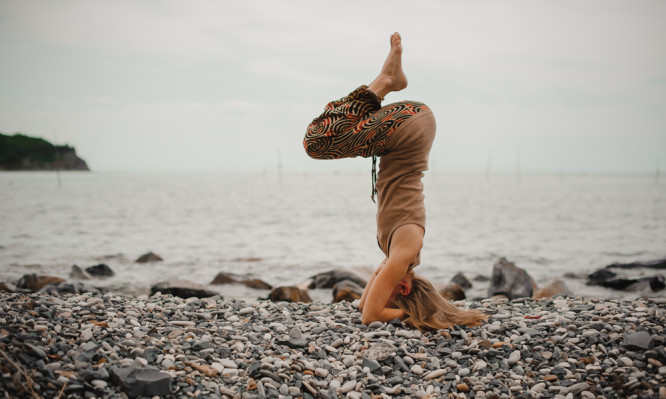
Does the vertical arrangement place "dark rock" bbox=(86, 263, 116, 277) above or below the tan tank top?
below

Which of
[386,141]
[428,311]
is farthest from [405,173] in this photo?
[428,311]

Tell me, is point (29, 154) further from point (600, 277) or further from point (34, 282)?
point (600, 277)

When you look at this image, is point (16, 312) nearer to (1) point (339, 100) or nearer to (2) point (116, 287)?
(1) point (339, 100)

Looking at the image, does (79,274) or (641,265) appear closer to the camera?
(79,274)

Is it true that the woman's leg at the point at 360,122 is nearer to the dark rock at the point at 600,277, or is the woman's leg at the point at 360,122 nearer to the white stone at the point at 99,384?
the white stone at the point at 99,384

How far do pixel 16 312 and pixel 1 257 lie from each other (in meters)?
11.8

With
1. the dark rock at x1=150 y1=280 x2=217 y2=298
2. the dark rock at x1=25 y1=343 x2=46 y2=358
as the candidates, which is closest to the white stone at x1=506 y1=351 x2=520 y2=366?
the dark rock at x1=25 y1=343 x2=46 y2=358

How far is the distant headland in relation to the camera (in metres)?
63.4

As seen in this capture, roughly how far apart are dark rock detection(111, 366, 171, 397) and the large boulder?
7230mm

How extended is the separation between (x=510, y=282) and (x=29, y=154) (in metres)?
84.7

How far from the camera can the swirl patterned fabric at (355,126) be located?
468cm

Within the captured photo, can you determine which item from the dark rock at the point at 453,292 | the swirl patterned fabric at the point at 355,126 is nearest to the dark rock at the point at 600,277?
the dark rock at the point at 453,292

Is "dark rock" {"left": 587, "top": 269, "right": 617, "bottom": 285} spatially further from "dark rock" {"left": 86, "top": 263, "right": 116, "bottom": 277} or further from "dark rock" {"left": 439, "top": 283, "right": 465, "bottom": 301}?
"dark rock" {"left": 86, "top": 263, "right": 116, "bottom": 277}

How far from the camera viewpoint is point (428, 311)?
498cm
